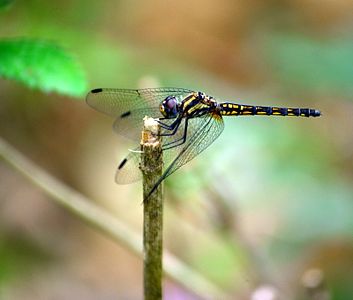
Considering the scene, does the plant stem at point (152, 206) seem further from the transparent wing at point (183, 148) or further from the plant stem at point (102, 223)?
the plant stem at point (102, 223)

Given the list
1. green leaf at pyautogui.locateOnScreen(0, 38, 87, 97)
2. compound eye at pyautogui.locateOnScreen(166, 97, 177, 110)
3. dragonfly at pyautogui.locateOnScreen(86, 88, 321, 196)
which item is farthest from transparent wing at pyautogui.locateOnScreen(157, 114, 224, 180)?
green leaf at pyautogui.locateOnScreen(0, 38, 87, 97)

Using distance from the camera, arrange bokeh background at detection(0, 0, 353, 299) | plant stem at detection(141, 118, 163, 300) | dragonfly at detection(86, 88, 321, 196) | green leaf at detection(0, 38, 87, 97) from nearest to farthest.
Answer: plant stem at detection(141, 118, 163, 300)
green leaf at detection(0, 38, 87, 97)
dragonfly at detection(86, 88, 321, 196)
bokeh background at detection(0, 0, 353, 299)

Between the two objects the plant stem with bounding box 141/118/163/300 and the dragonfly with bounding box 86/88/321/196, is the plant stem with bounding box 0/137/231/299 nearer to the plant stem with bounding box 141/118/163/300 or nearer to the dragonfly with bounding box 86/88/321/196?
the dragonfly with bounding box 86/88/321/196

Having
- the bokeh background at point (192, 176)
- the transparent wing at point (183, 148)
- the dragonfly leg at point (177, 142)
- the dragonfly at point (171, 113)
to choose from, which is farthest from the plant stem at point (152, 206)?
the bokeh background at point (192, 176)

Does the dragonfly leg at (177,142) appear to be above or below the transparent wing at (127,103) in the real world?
below

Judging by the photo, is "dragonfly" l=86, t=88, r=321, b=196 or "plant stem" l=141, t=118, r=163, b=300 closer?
"plant stem" l=141, t=118, r=163, b=300

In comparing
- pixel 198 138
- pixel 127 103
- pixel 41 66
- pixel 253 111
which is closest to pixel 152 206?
pixel 41 66
